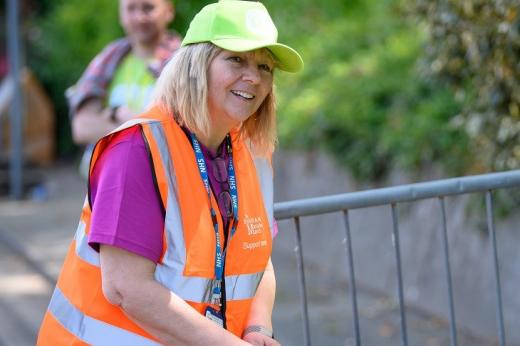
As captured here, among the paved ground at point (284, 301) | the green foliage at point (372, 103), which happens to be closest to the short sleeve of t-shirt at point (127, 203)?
the paved ground at point (284, 301)

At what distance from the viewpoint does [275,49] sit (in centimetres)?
274

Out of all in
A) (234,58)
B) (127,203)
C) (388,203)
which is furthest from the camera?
(388,203)

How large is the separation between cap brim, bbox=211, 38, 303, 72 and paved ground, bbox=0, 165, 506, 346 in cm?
369

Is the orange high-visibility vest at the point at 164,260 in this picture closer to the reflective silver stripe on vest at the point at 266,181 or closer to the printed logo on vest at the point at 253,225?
the printed logo on vest at the point at 253,225

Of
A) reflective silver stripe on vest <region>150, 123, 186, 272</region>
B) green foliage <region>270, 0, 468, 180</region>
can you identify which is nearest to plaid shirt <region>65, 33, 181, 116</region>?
reflective silver stripe on vest <region>150, 123, 186, 272</region>

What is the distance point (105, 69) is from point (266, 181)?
2.12m

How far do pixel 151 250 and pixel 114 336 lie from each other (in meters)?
0.25

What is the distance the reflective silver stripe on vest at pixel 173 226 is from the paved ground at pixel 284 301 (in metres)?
3.84

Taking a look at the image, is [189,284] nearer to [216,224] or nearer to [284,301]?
[216,224]

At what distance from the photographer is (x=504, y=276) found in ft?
20.2

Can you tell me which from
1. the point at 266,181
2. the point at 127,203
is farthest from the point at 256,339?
the point at 127,203

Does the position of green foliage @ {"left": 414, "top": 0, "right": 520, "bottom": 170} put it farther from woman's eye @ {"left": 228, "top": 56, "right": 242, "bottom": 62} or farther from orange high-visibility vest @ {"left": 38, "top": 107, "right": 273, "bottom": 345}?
orange high-visibility vest @ {"left": 38, "top": 107, "right": 273, "bottom": 345}

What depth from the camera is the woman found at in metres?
2.51

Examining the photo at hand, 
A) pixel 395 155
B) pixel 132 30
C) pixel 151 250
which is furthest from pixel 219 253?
pixel 395 155
